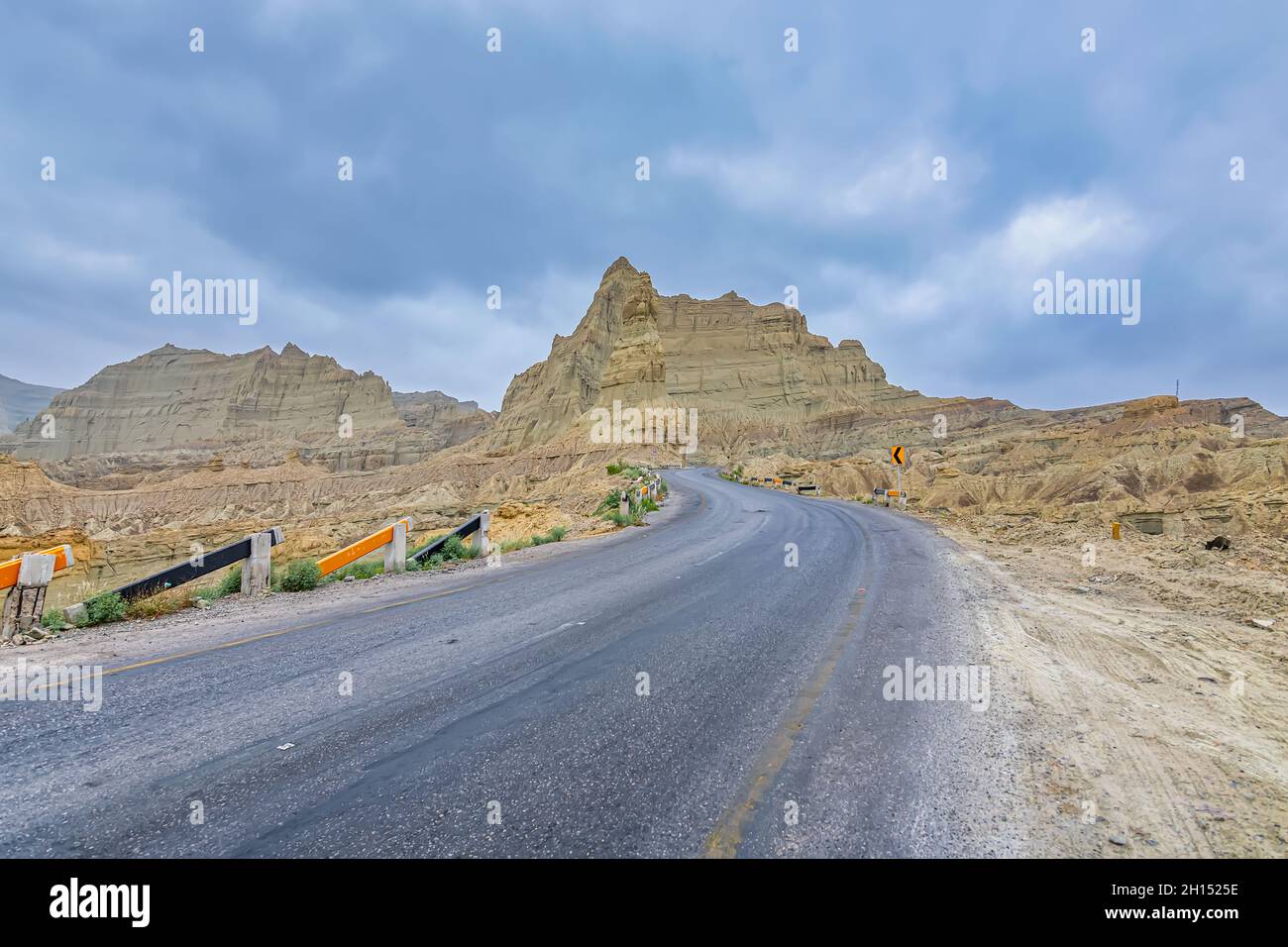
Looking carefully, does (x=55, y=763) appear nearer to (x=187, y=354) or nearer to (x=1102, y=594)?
(x=1102, y=594)

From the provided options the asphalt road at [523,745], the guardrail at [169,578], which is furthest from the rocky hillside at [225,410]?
the asphalt road at [523,745]

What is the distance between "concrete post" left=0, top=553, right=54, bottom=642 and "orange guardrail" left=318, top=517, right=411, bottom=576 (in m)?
3.21

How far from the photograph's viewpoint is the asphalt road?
2432 millimetres

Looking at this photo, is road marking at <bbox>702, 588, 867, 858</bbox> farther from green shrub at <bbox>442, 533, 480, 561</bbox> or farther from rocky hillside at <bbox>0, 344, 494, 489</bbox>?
rocky hillside at <bbox>0, 344, 494, 489</bbox>

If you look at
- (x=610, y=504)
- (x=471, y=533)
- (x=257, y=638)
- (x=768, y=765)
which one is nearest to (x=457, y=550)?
(x=471, y=533)

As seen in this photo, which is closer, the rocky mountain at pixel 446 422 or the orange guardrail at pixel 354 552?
the orange guardrail at pixel 354 552

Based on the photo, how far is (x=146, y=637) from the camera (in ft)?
19.1

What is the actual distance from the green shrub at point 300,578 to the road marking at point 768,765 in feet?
26.3

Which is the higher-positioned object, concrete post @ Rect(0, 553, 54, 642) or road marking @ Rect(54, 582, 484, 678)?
concrete post @ Rect(0, 553, 54, 642)

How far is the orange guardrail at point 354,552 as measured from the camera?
9.25 metres

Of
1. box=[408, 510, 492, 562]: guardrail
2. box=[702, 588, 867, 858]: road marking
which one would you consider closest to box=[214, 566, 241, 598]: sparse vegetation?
box=[408, 510, 492, 562]: guardrail

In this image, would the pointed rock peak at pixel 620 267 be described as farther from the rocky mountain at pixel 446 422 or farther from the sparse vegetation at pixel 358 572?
the sparse vegetation at pixel 358 572

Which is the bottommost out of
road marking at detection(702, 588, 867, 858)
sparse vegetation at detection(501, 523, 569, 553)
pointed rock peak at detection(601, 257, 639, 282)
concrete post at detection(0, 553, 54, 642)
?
sparse vegetation at detection(501, 523, 569, 553)

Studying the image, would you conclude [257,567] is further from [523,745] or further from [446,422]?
[446,422]
